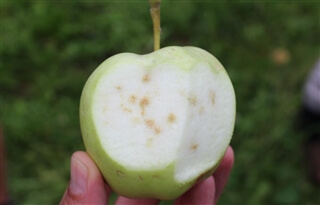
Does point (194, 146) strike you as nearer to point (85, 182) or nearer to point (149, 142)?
point (149, 142)

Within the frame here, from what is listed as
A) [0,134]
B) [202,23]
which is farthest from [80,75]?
[202,23]

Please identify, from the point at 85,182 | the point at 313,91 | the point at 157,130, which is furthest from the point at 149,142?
the point at 313,91

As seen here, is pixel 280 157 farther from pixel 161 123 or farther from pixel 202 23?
pixel 161 123

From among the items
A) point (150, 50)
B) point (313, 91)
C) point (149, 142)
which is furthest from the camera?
point (150, 50)

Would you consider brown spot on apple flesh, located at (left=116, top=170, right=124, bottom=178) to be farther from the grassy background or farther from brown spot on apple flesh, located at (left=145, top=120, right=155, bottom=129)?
the grassy background

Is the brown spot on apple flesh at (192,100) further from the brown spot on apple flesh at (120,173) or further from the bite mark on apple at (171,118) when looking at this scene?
the brown spot on apple flesh at (120,173)

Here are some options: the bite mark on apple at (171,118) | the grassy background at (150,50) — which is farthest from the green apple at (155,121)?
the grassy background at (150,50)
